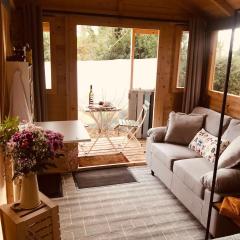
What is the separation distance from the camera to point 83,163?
4012 mm

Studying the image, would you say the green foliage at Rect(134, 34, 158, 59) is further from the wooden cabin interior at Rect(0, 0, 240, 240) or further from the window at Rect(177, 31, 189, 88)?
the window at Rect(177, 31, 189, 88)

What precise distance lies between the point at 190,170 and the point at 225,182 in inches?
17.8

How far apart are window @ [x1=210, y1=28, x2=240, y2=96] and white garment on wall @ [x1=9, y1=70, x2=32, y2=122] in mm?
2916

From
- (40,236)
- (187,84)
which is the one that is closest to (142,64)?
(187,84)

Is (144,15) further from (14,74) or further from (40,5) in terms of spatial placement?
(14,74)

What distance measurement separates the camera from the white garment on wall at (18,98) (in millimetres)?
2732

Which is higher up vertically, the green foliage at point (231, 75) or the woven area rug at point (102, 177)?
the green foliage at point (231, 75)

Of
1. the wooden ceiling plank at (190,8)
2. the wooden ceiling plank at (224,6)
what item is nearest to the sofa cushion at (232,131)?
the wooden ceiling plank at (224,6)

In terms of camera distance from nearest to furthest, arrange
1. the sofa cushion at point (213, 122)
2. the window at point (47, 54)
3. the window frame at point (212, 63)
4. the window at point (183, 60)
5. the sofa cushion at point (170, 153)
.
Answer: the sofa cushion at point (170, 153)
the sofa cushion at point (213, 122)
the window at point (47, 54)
the window frame at point (212, 63)
the window at point (183, 60)

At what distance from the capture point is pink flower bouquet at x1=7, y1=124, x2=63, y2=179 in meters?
1.66

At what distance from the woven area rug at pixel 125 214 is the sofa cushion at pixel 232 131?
0.99m

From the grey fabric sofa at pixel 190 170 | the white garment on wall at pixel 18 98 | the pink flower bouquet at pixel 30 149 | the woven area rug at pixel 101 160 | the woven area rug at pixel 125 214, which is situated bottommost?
the woven area rug at pixel 125 214

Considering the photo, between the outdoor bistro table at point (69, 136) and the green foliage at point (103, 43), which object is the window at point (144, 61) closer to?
the green foliage at point (103, 43)

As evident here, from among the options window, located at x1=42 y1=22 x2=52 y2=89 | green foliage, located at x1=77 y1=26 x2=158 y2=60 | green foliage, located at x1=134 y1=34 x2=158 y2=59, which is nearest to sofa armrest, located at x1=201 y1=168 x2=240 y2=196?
window, located at x1=42 y1=22 x2=52 y2=89
